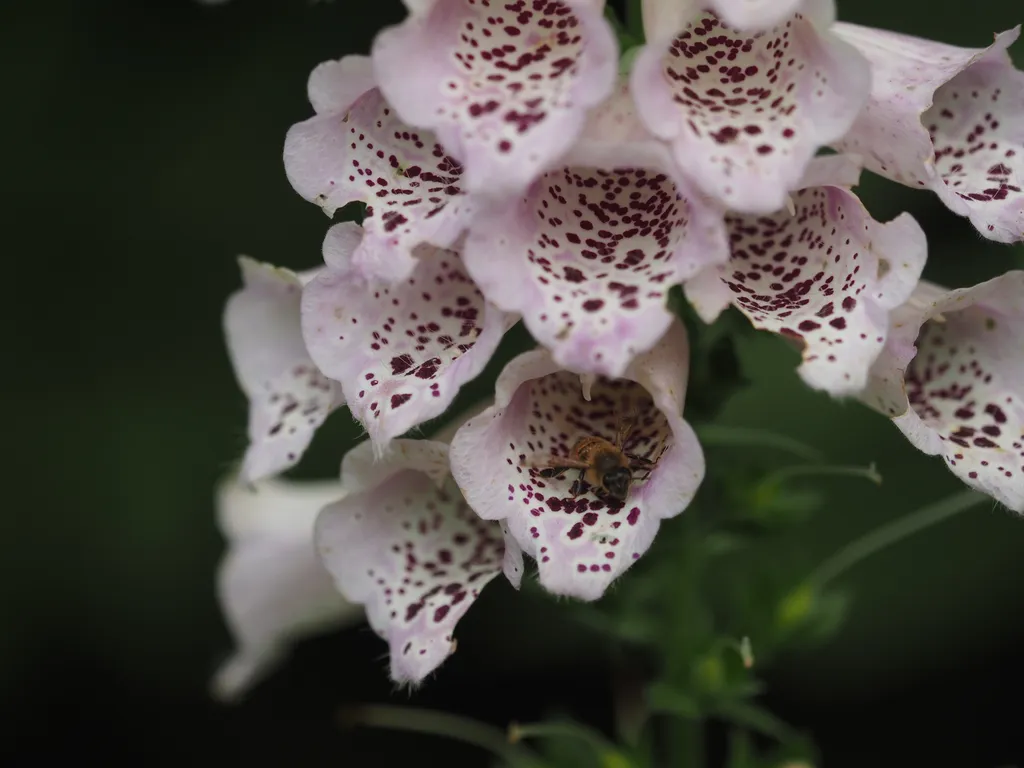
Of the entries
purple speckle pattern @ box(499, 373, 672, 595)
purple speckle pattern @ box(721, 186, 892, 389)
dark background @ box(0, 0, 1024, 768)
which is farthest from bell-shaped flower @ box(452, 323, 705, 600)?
dark background @ box(0, 0, 1024, 768)

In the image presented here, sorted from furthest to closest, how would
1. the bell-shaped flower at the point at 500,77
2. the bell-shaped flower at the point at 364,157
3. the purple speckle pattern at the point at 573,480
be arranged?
the bell-shaped flower at the point at 364,157 < the purple speckle pattern at the point at 573,480 < the bell-shaped flower at the point at 500,77

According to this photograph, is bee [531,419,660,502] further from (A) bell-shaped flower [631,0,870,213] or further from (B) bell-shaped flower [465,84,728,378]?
(A) bell-shaped flower [631,0,870,213]

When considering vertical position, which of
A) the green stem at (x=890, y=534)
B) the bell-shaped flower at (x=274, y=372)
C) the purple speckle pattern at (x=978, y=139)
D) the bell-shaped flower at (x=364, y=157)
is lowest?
the green stem at (x=890, y=534)

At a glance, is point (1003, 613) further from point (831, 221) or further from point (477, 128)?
point (477, 128)

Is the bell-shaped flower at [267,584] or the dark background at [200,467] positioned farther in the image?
the dark background at [200,467]

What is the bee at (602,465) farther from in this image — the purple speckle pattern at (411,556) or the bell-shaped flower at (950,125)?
the bell-shaped flower at (950,125)

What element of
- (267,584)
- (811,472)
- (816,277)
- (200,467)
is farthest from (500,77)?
(200,467)

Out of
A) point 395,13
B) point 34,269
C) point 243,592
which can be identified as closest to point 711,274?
point 243,592

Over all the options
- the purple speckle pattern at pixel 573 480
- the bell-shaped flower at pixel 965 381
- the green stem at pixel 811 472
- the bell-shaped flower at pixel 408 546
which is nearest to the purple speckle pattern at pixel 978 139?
the bell-shaped flower at pixel 965 381
